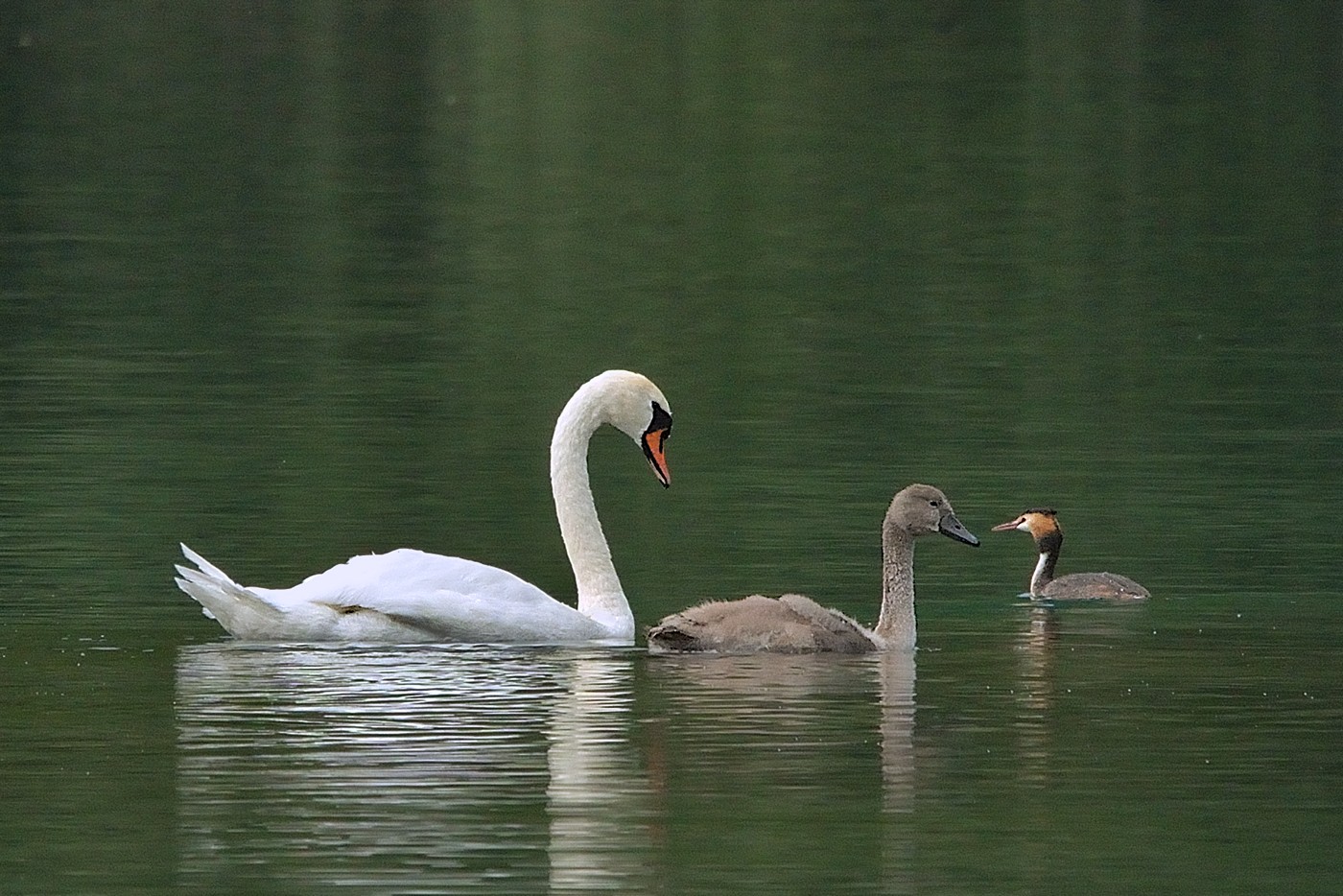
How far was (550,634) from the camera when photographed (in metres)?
14.4

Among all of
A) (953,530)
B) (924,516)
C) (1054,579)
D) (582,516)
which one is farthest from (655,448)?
(1054,579)

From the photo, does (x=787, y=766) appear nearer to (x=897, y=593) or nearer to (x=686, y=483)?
(x=897, y=593)

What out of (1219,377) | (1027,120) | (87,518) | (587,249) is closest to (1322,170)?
(1027,120)

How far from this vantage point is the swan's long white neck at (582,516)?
14969 millimetres

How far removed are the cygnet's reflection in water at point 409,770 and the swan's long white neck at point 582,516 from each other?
713mm

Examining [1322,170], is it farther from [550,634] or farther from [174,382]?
[550,634]

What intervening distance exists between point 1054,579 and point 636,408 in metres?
2.35

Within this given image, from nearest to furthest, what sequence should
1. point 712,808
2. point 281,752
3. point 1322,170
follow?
point 712,808, point 281,752, point 1322,170

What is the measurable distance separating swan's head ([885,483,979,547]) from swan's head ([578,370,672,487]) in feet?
3.65

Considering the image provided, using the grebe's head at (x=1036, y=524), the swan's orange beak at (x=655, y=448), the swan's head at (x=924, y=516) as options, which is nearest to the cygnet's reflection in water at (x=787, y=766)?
the swan's head at (x=924, y=516)

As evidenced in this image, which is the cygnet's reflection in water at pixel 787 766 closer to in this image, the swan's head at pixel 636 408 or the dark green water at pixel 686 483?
the dark green water at pixel 686 483

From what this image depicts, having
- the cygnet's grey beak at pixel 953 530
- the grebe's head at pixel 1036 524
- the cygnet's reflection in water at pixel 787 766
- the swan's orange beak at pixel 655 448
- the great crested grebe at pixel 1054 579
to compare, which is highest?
the swan's orange beak at pixel 655 448

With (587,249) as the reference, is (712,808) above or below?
below

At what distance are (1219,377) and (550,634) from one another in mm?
11249
